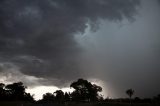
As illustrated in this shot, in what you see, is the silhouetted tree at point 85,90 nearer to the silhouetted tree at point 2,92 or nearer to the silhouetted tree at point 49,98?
the silhouetted tree at point 49,98

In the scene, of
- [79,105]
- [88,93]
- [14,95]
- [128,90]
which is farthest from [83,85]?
[79,105]

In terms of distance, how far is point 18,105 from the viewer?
88938mm

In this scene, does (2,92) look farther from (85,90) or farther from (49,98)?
(85,90)

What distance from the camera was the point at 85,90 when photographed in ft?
504

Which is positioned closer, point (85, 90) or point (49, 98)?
point (85, 90)

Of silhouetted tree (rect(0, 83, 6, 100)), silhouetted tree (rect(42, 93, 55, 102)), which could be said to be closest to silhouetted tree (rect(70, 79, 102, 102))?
silhouetted tree (rect(42, 93, 55, 102))

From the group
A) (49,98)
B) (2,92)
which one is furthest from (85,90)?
(2,92)

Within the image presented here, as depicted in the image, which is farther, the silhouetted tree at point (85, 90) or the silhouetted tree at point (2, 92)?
the silhouetted tree at point (85, 90)

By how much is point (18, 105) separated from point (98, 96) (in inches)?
3088

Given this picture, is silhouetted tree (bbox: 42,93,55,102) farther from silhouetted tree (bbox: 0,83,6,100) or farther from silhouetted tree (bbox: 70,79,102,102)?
silhouetted tree (bbox: 0,83,6,100)

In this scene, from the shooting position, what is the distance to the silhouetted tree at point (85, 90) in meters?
151

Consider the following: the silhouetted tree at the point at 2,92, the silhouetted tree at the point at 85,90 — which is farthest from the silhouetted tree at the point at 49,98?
the silhouetted tree at the point at 2,92

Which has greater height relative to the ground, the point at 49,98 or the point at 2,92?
the point at 2,92

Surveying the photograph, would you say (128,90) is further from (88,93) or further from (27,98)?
(27,98)
